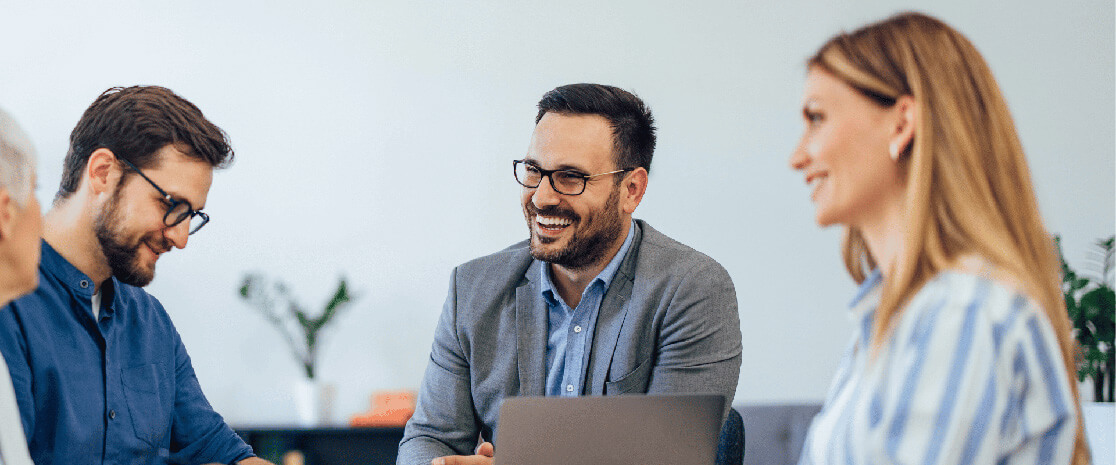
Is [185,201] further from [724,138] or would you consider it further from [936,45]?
[724,138]

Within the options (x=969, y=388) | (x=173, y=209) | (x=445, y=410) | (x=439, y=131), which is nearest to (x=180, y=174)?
(x=173, y=209)

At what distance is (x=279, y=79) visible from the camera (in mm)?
3988

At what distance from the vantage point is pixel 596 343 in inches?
86.0

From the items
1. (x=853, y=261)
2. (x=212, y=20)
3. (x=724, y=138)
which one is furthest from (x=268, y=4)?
(x=853, y=261)

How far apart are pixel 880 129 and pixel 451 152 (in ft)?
10.3

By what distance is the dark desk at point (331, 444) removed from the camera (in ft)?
11.9

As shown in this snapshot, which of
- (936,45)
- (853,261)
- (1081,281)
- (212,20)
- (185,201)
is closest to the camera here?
(936,45)

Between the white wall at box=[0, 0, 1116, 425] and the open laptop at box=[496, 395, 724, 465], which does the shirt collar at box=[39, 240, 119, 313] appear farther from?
the white wall at box=[0, 0, 1116, 425]

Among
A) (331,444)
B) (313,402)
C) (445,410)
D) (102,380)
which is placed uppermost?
(102,380)

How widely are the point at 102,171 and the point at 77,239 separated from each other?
0.15 m

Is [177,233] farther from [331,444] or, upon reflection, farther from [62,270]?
[331,444]

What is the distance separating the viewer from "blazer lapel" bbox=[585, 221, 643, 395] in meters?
2.15

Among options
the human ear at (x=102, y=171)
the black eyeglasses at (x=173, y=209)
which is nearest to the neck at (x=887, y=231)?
the black eyeglasses at (x=173, y=209)

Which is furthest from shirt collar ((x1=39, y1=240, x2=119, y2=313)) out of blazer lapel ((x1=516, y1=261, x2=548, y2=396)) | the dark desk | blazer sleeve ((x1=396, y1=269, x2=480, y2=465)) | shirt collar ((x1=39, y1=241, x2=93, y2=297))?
the dark desk
